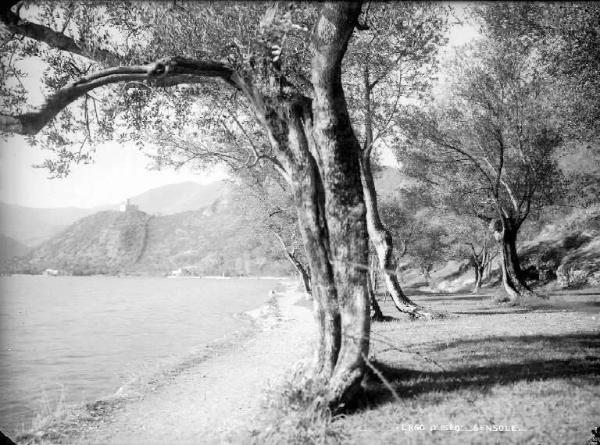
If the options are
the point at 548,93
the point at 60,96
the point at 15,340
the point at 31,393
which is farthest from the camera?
the point at 15,340

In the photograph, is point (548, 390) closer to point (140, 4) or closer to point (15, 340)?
point (140, 4)

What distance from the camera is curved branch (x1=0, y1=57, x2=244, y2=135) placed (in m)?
7.15

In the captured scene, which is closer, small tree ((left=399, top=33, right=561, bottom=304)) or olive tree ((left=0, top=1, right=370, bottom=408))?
olive tree ((left=0, top=1, right=370, bottom=408))

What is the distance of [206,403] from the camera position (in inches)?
520

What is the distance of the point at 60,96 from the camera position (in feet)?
25.4

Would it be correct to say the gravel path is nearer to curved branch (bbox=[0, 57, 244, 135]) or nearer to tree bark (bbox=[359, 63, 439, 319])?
tree bark (bbox=[359, 63, 439, 319])

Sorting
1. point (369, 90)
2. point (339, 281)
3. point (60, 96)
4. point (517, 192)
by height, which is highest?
point (369, 90)

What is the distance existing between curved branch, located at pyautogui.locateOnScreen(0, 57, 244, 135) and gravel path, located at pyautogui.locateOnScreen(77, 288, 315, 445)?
7917 millimetres

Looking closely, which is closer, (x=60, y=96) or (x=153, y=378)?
(x=60, y=96)

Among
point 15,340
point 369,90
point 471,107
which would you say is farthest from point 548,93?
point 15,340

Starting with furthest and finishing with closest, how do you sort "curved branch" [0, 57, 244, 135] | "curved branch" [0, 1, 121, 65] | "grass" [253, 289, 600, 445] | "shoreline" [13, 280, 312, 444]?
"shoreline" [13, 280, 312, 444], "curved branch" [0, 1, 121, 65], "curved branch" [0, 57, 244, 135], "grass" [253, 289, 600, 445]

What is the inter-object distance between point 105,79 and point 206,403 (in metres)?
11.0

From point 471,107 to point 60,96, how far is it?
29.7 metres

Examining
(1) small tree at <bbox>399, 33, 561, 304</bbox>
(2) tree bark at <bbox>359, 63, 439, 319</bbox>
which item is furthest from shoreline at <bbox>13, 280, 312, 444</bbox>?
(1) small tree at <bbox>399, 33, 561, 304</bbox>
